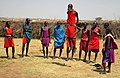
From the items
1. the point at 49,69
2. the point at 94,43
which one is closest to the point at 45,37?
the point at 94,43

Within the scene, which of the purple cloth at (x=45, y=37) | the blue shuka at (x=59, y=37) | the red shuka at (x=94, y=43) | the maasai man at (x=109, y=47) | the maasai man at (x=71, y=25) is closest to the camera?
the maasai man at (x=109, y=47)

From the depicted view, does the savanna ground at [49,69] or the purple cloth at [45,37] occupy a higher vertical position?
the purple cloth at [45,37]

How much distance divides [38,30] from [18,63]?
13709 mm

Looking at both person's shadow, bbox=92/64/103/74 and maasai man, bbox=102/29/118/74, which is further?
person's shadow, bbox=92/64/103/74

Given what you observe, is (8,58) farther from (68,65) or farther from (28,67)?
(68,65)

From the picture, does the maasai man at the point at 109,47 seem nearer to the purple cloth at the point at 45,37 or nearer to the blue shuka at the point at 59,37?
the blue shuka at the point at 59,37

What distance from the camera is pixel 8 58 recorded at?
12773mm

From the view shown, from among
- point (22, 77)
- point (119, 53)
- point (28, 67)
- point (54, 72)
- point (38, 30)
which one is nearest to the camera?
point (22, 77)

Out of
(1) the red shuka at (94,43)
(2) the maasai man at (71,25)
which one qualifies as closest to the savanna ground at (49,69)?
(1) the red shuka at (94,43)

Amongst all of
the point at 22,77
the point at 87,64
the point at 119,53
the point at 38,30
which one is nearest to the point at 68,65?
the point at 87,64

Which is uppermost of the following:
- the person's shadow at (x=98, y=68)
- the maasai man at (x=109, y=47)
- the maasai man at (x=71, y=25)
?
the maasai man at (x=71, y=25)

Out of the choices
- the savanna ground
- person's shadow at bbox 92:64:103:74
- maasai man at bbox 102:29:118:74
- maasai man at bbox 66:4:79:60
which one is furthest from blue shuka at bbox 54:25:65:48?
maasai man at bbox 102:29:118:74

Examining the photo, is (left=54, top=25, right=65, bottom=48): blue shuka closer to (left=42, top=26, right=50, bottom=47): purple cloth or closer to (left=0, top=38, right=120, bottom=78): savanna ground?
(left=42, top=26, right=50, bottom=47): purple cloth

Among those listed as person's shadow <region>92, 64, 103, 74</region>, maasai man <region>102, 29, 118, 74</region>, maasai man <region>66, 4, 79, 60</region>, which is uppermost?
maasai man <region>66, 4, 79, 60</region>
